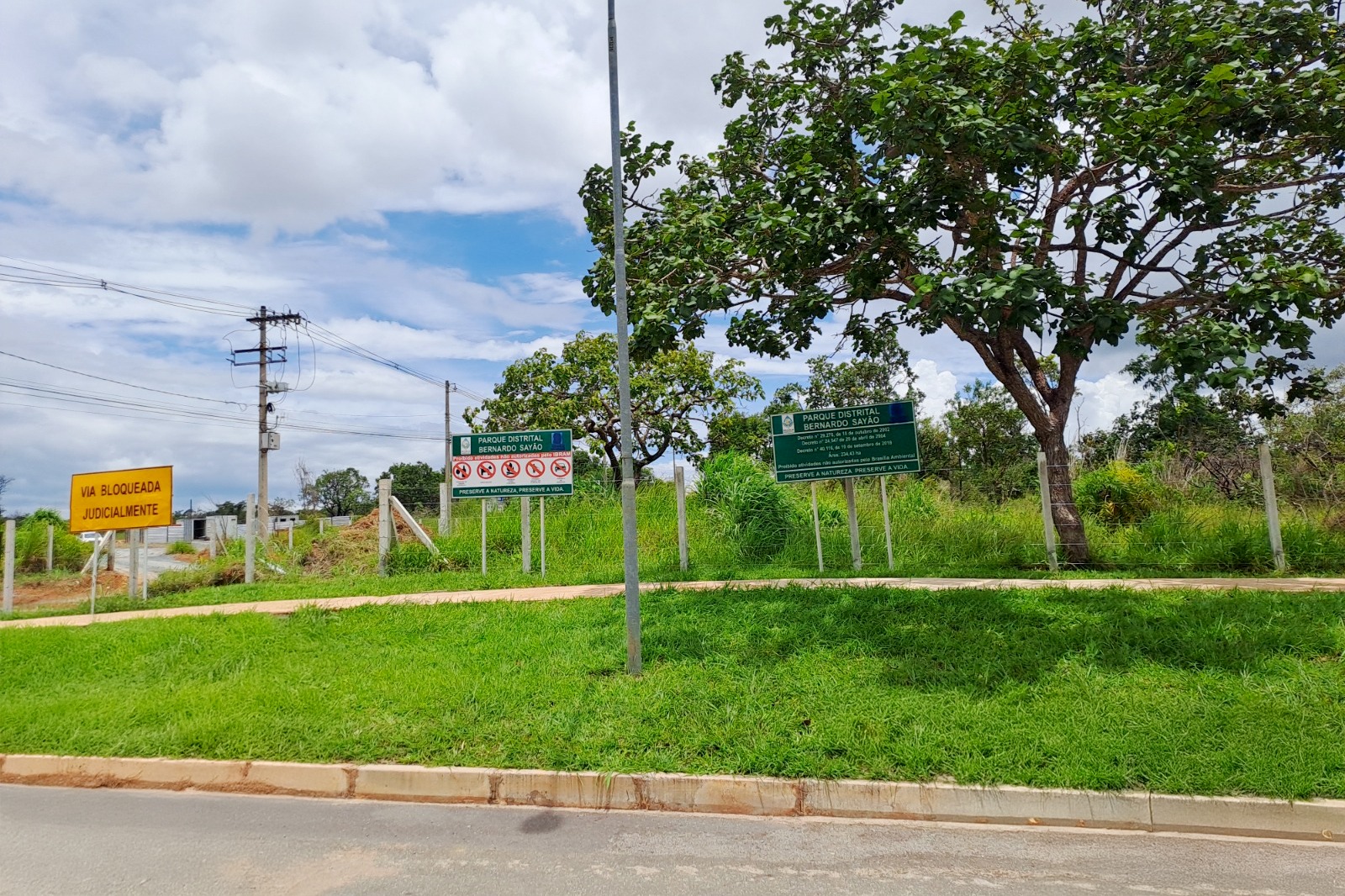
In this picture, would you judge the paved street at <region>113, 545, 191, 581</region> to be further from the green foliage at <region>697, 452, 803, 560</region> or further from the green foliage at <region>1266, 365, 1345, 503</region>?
the green foliage at <region>1266, 365, 1345, 503</region>

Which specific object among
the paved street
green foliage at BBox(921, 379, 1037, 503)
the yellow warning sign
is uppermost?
green foliage at BBox(921, 379, 1037, 503)

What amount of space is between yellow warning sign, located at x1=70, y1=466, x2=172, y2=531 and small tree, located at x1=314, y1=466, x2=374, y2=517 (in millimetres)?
55458

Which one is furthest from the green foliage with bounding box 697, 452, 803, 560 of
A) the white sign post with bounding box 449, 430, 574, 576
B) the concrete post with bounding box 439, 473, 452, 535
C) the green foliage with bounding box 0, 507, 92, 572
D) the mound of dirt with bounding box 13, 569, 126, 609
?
the green foliage with bounding box 0, 507, 92, 572

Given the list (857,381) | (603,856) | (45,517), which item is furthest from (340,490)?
(603,856)

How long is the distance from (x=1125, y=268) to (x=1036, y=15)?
12.2 ft

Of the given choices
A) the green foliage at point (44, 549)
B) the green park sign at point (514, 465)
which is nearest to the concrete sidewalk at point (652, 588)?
the green park sign at point (514, 465)

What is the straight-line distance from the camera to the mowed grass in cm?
469

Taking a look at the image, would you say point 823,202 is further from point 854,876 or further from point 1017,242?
point 854,876

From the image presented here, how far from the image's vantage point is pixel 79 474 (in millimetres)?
13242

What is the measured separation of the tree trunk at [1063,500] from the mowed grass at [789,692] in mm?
2137

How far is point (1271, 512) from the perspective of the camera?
30.0 ft

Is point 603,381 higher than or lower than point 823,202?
higher

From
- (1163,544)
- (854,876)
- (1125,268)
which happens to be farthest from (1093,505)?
(854,876)

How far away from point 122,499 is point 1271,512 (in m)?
16.9
